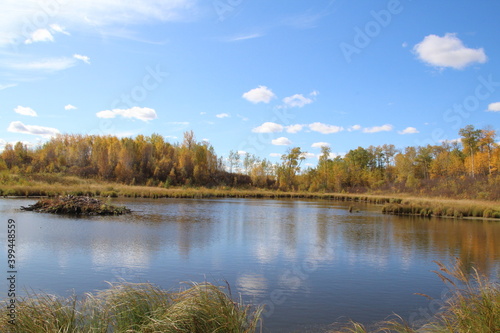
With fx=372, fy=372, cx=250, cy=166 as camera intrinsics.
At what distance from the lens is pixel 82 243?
14.0 m

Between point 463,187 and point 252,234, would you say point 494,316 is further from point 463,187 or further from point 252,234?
point 463,187

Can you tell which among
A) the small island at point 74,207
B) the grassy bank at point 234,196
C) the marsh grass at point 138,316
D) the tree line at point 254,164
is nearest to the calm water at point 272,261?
the marsh grass at point 138,316

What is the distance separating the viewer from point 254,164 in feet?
324

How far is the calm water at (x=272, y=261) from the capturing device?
28.1ft

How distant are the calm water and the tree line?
5013cm

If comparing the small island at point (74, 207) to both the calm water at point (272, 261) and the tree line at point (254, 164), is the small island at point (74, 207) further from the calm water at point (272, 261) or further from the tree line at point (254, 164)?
the tree line at point (254, 164)

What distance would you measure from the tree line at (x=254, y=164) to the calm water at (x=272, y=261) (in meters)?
50.1

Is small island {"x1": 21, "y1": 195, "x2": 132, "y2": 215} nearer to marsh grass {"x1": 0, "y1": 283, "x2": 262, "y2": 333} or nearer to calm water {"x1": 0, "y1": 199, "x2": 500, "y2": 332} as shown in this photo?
calm water {"x1": 0, "y1": 199, "x2": 500, "y2": 332}

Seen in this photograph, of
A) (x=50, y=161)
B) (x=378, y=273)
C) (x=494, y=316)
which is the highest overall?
(x=50, y=161)

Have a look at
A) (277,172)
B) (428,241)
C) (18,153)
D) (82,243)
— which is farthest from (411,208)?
(18,153)

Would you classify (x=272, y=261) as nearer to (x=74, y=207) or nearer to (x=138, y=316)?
(x=138, y=316)

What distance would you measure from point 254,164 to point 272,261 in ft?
283

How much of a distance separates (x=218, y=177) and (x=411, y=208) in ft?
204

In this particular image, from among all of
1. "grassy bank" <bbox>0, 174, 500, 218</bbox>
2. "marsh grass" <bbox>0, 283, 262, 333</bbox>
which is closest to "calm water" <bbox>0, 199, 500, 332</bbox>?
"marsh grass" <bbox>0, 283, 262, 333</bbox>
